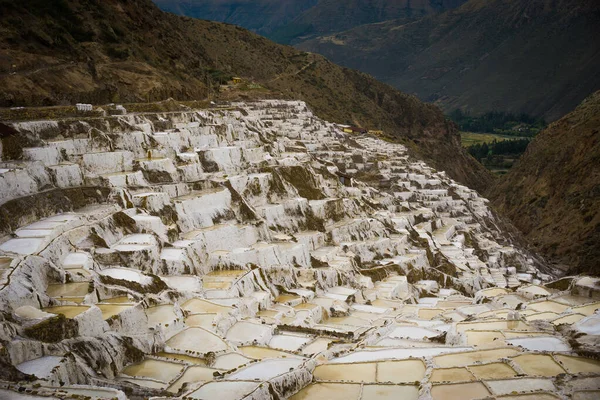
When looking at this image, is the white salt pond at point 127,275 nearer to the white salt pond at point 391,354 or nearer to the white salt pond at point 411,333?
the white salt pond at point 391,354

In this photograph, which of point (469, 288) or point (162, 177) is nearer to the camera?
point (162, 177)

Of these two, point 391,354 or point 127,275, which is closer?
point 391,354

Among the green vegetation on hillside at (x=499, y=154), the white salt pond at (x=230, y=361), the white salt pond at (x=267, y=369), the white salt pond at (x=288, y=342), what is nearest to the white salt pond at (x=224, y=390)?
the white salt pond at (x=267, y=369)

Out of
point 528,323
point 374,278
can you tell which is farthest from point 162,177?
point 528,323

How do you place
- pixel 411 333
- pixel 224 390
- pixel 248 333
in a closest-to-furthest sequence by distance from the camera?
pixel 224 390 < pixel 248 333 < pixel 411 333

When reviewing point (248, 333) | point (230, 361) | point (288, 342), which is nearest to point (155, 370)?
point (230, 361)

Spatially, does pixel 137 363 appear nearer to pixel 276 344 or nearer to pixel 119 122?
pixel 276 344

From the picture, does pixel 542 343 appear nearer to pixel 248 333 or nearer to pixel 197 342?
pixel 248 333
